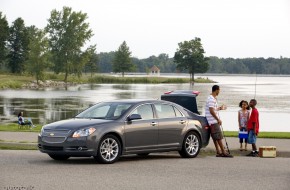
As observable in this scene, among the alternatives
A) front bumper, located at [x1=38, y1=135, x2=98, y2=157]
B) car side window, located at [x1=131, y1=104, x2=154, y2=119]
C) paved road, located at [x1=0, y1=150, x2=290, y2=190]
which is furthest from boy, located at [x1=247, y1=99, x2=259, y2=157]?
front bumper, located at [x1=38, y1=135, x2=98, y2=157]

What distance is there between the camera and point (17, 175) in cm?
1177

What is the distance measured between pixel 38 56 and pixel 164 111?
4445 inches

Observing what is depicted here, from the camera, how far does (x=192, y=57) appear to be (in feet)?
601

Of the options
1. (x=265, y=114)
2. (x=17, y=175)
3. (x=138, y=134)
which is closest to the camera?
(x=17, y=175)

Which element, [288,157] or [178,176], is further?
[288,157]

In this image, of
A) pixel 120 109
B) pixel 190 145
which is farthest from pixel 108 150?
pixel 190 145

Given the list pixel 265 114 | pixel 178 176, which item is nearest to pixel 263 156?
pixel 178 176

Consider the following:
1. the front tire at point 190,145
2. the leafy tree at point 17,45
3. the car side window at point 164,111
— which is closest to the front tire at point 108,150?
the car side window at point 164,111

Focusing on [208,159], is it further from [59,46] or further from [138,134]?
[59,46]

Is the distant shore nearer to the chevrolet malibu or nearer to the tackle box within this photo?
the chevrolet malibu

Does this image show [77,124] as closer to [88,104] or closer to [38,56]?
[88,104]

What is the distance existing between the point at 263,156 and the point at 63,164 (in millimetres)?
5516

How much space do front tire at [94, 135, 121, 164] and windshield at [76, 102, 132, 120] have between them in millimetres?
594

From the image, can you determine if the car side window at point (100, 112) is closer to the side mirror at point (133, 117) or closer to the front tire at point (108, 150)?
the side mirror at point (133, 117)
